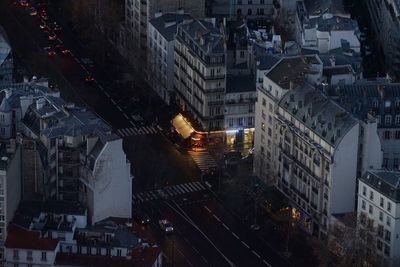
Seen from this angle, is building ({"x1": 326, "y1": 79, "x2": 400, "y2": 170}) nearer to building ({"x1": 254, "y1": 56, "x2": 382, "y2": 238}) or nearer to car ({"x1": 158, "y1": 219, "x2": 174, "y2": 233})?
building ({"x1": 254, "y1": 56, "x2": 382, "y2": 238})

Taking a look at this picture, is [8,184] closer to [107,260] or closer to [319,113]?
[107,260]

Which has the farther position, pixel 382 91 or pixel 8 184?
pixel 382 91

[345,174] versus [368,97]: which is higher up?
[368,97]

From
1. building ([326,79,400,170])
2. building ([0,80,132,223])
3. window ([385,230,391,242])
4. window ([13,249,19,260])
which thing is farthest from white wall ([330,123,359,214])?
window ([13,249,19,260])

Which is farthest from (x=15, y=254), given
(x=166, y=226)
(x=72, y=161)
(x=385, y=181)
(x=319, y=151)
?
(x=385, y=181)

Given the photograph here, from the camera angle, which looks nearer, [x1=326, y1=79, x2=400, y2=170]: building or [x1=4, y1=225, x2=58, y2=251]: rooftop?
[x1=4, y1=225, x2=58, y2=251]: rooftop

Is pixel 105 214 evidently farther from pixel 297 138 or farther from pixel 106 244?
pixel 297 138

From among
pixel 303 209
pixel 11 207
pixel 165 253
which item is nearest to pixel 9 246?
pixel 11 207
